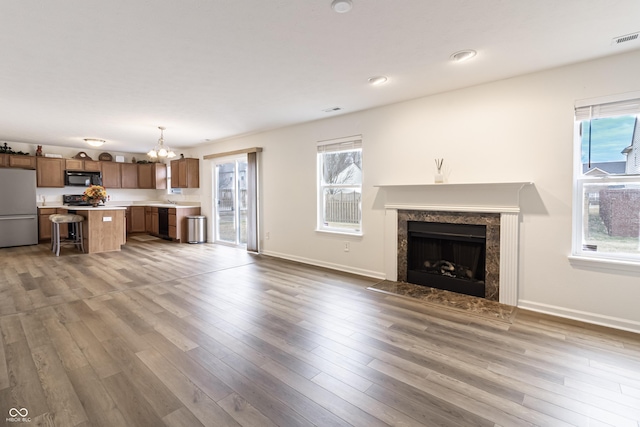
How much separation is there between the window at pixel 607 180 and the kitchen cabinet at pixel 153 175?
930 cm

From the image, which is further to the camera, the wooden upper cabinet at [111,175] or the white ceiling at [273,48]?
the wooden upper cabinet at [111,175]

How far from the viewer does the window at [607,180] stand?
2.82 meters

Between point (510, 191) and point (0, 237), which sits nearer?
point (510, 191)

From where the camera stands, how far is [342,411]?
1757 millimetres

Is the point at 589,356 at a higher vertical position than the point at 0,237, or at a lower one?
lower

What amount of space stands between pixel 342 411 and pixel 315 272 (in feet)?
9.99

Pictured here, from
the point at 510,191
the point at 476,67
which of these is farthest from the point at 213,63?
the point at 510,191

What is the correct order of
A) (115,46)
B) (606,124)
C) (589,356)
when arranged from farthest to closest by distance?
(606,124) < (115,46) < (589,356)

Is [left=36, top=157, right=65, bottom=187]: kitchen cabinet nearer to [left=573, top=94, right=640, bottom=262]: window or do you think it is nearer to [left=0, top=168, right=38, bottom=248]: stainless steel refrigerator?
[left=0, top=168, right=38, bottom=248]: stainless steel refrigerator

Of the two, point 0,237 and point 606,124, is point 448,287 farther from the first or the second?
point 0,237

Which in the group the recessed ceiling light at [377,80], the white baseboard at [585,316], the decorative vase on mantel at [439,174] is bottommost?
the white baseboard at [585,316]

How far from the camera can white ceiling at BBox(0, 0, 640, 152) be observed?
2113 millimetres

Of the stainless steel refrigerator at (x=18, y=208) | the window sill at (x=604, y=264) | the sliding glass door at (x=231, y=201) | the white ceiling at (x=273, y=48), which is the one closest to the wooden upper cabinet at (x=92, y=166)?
the stainless steel refrigerator at (x=18, y=208)

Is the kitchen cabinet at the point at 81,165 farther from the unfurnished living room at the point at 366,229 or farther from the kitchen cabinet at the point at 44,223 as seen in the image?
the unfurnished living room at the point at 366,229
